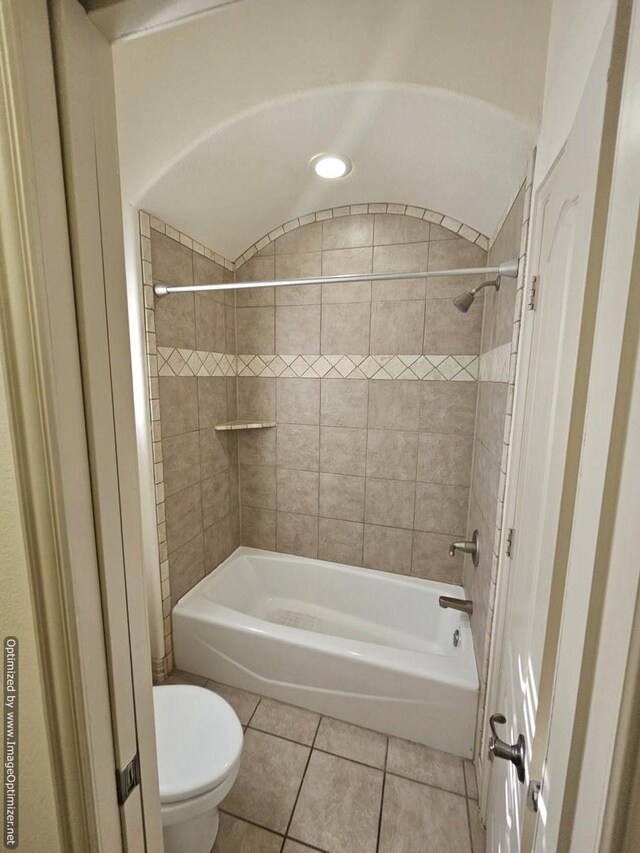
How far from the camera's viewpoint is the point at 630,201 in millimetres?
341

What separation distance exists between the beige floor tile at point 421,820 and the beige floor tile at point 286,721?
0.37 m

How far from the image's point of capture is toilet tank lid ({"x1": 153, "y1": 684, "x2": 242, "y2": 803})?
1.02 m

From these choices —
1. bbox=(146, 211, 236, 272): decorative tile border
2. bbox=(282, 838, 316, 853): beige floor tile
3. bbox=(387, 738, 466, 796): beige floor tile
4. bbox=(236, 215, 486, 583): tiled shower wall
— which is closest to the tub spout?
bbox=(236, 215, 486, 583): tiled shower wall

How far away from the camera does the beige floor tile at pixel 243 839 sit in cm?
119

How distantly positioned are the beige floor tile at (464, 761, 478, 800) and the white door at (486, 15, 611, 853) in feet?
1.16

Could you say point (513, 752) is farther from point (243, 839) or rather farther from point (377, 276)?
point (377, 276)

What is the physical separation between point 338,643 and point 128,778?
125cm

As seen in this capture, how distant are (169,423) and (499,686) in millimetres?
1687

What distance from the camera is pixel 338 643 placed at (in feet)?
5.35

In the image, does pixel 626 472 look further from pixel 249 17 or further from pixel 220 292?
pixel 220 292

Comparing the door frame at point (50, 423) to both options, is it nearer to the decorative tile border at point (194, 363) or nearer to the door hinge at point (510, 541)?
the door hinge at point (510, 541)

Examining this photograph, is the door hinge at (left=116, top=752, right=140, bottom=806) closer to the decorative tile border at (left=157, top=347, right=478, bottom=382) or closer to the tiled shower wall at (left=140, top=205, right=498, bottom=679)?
the tiled shower wall at (left=140, top=205, right=498, bottom=679)

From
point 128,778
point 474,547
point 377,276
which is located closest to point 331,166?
point 377,276

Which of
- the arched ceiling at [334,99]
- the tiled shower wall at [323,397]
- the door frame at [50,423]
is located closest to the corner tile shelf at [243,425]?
the tiled shower wall at [323,397]
